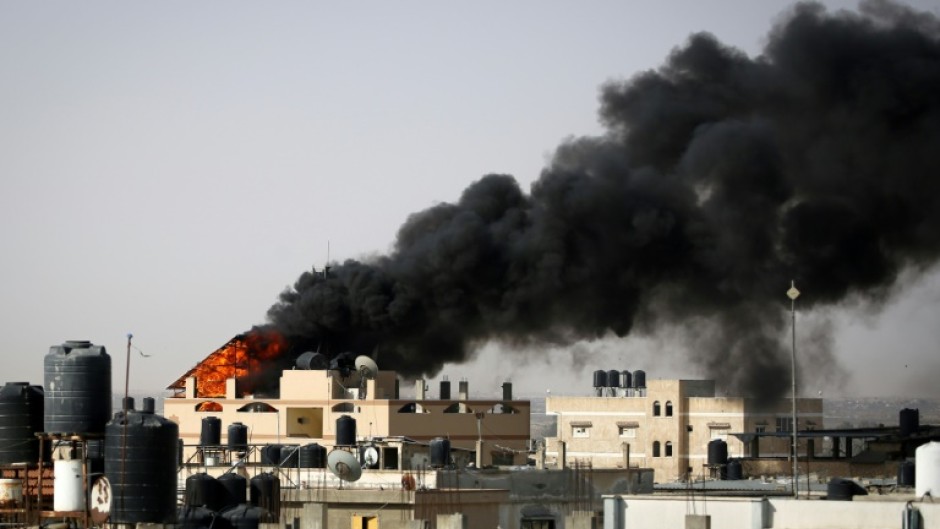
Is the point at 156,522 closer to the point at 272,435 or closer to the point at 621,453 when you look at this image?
the point at 272,435

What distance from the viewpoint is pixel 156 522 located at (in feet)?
164

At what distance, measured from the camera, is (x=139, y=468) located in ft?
163

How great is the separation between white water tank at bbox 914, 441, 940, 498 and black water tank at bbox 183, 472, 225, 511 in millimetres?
21418

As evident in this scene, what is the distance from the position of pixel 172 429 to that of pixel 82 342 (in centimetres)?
Result: 301

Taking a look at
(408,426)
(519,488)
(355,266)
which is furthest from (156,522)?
(355,266)

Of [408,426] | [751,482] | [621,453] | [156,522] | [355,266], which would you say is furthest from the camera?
[621,453]

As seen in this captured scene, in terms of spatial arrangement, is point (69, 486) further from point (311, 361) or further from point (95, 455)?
point (311, 361)

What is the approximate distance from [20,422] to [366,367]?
46170mm

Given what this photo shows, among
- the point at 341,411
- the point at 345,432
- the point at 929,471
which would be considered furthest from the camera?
the point at 341,411

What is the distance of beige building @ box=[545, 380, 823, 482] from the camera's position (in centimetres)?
11738

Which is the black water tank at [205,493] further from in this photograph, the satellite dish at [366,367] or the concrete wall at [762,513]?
the satellite dish at [366,367]

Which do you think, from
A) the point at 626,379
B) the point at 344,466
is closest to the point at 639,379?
the point at 626,379

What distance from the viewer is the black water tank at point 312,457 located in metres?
74.1

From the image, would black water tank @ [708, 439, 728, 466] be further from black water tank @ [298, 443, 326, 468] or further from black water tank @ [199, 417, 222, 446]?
black water tank @ [199, 417, 222, 446]
